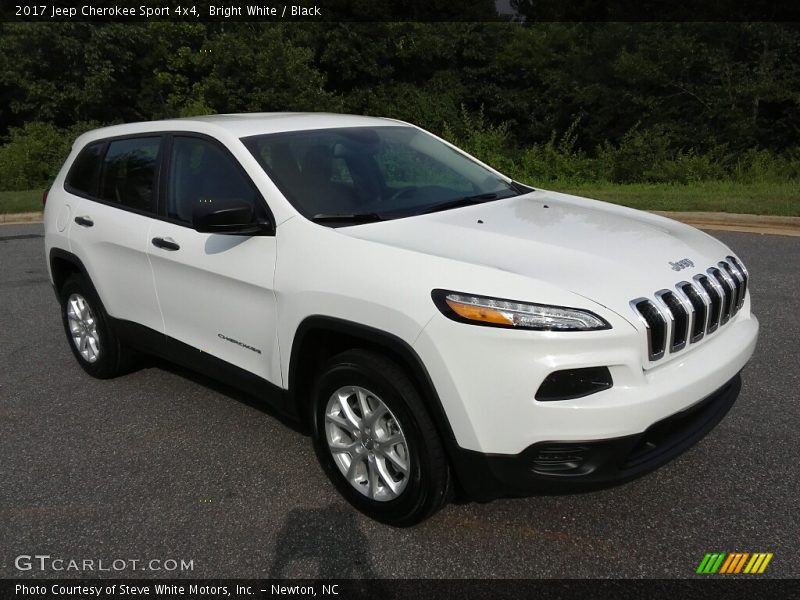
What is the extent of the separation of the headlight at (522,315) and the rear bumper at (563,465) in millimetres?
418

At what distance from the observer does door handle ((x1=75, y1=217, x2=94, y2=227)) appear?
468 centimetres

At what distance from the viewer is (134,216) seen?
4.32m

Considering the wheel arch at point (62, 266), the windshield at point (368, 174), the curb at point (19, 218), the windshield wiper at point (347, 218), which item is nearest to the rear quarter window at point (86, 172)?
the wheel arch at point (62, 266)

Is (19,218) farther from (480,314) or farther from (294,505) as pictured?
(480,314)

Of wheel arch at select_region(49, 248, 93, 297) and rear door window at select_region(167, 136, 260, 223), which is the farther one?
wheel arch at select_region(49, 248, 93, 297)

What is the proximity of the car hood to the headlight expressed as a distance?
0.22ft

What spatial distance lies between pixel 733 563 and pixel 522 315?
128cm

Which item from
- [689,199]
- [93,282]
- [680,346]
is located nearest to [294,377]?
[680,346]

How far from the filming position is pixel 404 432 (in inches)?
114

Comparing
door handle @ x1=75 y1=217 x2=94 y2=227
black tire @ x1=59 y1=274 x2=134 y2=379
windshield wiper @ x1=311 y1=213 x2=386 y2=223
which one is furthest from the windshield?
black tire @ x1=59 y1=274 x2=134 y2=379

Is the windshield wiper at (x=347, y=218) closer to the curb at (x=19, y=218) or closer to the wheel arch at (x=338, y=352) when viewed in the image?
the wheel arch at (x=338, y=352)

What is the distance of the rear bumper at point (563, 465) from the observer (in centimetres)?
265

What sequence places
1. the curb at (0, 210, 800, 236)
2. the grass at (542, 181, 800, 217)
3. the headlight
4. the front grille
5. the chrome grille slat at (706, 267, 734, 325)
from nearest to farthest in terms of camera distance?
the headlight < the front grille < the chrome grille slat at (706, 267, 734, 325) < the curb at (0, 210, 800, 236) < the grass at (542, 181, 800, 217)

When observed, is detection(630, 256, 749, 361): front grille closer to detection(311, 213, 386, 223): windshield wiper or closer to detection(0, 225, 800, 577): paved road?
detection(0, 225, 800, 577): paved road
